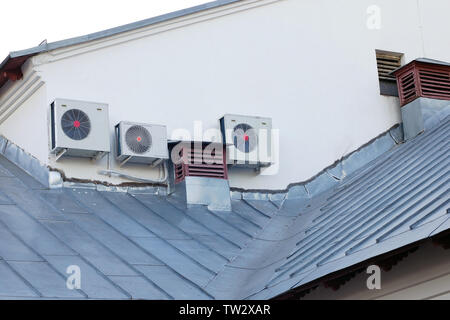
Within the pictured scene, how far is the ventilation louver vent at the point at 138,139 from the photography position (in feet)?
42.2

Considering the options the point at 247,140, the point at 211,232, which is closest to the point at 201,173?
the point at 247,140

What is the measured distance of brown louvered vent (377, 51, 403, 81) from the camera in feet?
51.8

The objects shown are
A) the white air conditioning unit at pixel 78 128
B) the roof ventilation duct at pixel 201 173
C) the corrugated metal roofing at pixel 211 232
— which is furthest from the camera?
the roof ventilation duct at pixel 201 173

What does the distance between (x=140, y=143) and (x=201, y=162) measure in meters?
0.96

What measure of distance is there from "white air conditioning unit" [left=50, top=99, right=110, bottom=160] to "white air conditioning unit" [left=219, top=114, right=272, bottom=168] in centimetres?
184

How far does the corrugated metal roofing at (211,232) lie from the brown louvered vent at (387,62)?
7.73 ft

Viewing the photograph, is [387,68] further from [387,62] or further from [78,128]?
[78,128]

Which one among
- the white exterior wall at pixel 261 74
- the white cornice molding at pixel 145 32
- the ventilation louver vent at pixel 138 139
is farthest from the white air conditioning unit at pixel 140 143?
the white cornice molding at pixel 145 32

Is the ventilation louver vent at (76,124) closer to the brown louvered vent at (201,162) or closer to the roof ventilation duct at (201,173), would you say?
the roof ventilation duct at (201,173)

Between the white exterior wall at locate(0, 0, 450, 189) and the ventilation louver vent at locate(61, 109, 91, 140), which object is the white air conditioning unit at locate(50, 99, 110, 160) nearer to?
the ventilation louver vent at locate(61, 109, 91, 140)

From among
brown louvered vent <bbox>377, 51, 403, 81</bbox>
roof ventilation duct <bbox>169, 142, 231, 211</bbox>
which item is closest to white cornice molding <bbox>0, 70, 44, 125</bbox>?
roof ventilation duct <bbox>169, 142, 231, 211</bbox>

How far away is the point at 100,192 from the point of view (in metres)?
12.8
